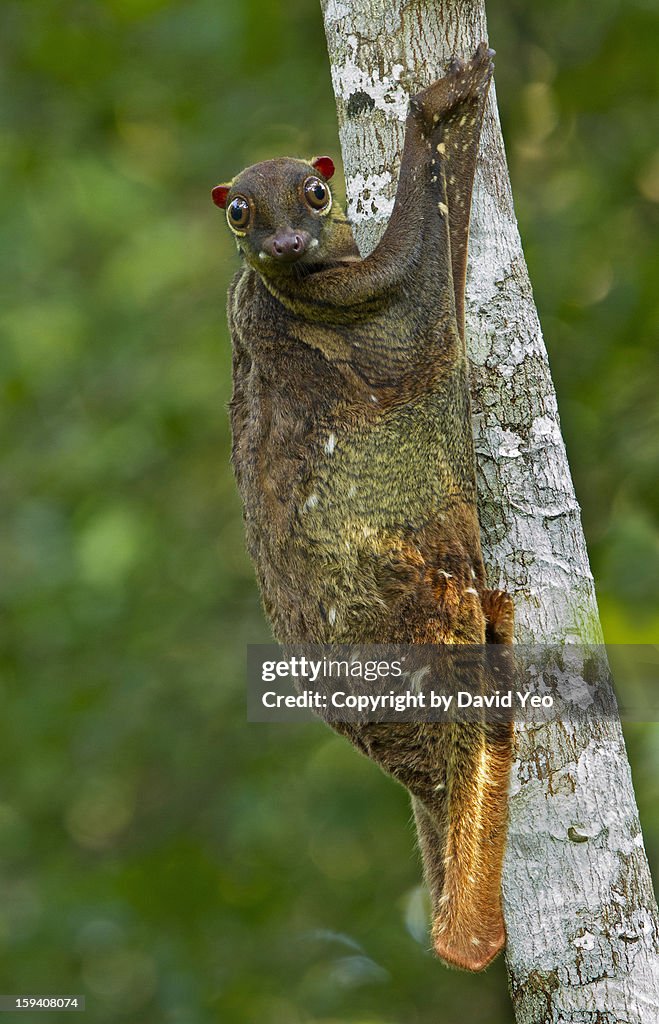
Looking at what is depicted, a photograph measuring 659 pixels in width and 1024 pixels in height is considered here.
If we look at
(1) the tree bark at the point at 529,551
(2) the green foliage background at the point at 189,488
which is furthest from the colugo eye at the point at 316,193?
(2) the green foliage background at the point at 189,488

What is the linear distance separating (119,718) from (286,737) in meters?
1.29

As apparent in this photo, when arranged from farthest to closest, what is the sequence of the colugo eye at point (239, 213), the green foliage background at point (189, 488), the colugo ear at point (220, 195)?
the green foliage background at point (189, 488) → the colugo ear at point (220, 195) → the colugo eye at point (239, 213)

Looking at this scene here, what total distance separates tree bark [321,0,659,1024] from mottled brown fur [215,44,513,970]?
8cm

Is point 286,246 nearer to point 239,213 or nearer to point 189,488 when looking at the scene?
point 239,213

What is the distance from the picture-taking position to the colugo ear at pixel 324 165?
4.72 metres

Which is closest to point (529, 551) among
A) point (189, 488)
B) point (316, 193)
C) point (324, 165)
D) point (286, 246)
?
point (286, 246)

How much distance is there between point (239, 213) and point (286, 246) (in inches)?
14.6

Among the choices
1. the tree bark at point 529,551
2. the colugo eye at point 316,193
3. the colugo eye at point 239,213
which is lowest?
the tree bark at point 529,551

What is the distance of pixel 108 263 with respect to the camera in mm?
9453

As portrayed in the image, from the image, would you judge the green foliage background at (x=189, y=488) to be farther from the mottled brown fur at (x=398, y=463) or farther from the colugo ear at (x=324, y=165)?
the mottled brown fur at (x=398, y=463)

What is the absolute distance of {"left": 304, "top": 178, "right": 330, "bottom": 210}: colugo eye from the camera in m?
4.42

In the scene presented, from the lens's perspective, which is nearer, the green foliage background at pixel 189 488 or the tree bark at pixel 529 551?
the tree bark at pixel 529 551

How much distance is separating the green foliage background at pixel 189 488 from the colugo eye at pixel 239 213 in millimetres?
2977

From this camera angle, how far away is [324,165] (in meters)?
4.75
